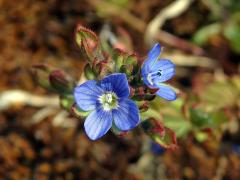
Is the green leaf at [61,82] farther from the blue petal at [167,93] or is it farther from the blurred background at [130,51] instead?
the blue petal at [167,93]

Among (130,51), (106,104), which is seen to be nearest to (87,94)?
(106,104)

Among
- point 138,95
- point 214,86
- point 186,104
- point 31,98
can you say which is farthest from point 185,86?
point 138,95

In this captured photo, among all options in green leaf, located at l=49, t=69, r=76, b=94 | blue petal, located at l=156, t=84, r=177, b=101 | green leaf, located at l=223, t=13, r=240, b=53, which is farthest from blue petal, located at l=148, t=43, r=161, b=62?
green leaf, located at l=223, t=13, r=240, b=53

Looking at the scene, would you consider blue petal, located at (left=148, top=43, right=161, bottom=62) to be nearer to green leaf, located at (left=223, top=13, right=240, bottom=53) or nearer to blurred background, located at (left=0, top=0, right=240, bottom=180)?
blurred background, located at (left=0, top=0, right=240, bottom=180)

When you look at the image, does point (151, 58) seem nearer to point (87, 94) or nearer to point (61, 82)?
point (87, 94)

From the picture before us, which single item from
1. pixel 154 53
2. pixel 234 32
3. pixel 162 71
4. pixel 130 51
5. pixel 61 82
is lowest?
pixel 234 32

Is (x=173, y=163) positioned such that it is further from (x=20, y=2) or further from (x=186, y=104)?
(x=20, y=2)
